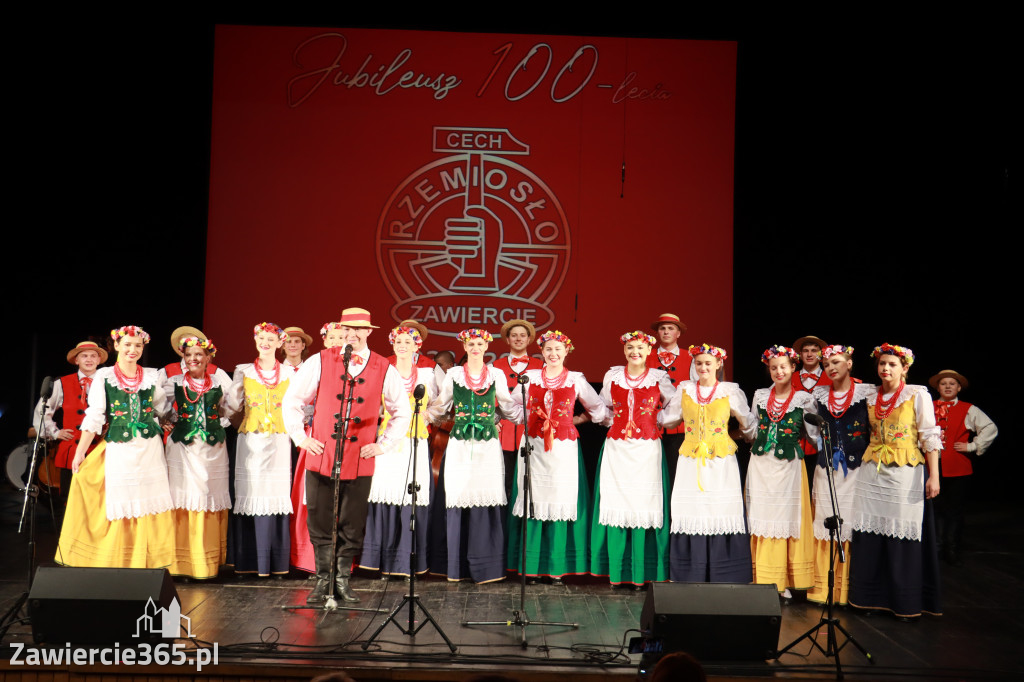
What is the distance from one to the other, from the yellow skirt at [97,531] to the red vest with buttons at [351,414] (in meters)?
1.45

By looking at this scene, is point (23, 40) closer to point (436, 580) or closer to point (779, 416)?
point (436, 580)

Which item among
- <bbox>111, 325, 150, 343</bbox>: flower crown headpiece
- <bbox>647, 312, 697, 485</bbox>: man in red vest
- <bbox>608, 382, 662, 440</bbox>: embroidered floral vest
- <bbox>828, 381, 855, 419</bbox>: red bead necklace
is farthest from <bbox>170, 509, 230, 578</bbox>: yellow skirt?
<bbox>828, 381, 855, 419</bbox>: red bead necklace

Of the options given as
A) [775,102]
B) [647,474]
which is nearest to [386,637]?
[647,474]

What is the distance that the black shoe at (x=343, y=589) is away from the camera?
4883 millimetres

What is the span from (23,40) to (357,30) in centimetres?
311

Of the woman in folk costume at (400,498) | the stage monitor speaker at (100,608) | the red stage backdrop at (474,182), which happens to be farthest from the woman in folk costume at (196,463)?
the red stage backdrop at (474,182)

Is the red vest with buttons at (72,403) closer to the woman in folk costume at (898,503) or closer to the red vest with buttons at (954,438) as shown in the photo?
the woman in folk costume at (898,503)

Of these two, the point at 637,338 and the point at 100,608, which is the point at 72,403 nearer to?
the point at 100,608

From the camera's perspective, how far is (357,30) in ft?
26.2

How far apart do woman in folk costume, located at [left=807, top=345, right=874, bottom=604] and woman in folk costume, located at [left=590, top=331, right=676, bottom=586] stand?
0.97 meters

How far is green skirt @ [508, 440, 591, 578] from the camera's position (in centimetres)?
567

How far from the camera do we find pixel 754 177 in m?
8.41

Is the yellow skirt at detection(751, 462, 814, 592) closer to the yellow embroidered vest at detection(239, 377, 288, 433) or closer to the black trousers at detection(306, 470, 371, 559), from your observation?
the black trousers at detection(306, 470, 371, 559)

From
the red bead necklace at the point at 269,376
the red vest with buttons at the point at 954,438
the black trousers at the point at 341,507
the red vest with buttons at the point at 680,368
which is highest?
the red vest with buttons at the point at 680,368
